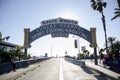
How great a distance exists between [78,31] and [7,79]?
34.2m

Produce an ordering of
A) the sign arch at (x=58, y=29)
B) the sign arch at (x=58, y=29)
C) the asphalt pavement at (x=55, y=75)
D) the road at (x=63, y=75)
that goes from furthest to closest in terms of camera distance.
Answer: the sign arch at (x=58, y=29) < the sign arch at (x=58, y=29) < the road at (x=63, y=75) < the asphalt pavement at (x=55, y=75)

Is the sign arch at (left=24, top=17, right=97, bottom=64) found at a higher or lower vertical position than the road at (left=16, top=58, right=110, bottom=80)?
higher

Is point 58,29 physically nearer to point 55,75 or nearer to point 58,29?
point 58,29

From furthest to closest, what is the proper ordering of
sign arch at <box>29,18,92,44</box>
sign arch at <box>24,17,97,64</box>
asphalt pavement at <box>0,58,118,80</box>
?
sign arch at <box>29,18,92,44</box>, sign arch at <box>24,17,97,64</box>, asphalt pavement at <box>0,58,118,80</box>

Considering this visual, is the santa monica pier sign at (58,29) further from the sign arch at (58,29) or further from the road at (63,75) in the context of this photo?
the road at (63,75)

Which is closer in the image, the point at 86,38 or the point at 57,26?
the point at 86,38

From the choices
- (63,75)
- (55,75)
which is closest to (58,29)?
(55,75)

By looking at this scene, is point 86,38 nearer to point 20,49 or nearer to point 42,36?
point 42,36

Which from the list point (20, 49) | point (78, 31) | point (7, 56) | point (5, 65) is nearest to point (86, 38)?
point (78, 31)

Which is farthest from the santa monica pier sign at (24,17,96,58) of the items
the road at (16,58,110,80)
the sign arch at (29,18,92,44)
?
the road at (16,58,110,80)

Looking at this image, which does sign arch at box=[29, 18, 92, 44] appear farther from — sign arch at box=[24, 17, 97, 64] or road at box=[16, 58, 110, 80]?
road at box=[16, 58, 110, 80]

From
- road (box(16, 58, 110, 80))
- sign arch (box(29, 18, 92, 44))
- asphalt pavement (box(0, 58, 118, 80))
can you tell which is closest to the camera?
asphalt pavement (box(0, 58, 118, 80))

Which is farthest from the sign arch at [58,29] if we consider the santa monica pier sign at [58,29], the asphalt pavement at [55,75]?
the asphalt pavement at [55,75]

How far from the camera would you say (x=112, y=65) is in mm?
22625
